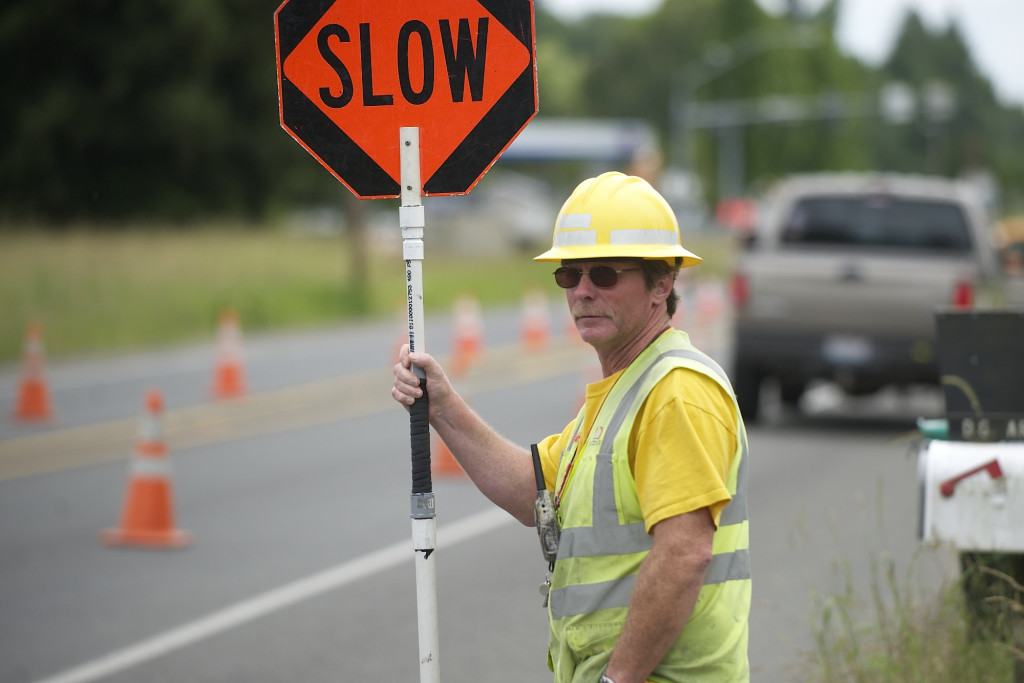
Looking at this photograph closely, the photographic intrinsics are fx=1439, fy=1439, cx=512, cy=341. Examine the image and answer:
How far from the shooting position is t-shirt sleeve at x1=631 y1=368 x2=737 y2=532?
2.78 m

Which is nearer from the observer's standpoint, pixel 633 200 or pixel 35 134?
pixel 633 200

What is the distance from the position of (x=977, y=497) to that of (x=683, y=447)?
6.87 ft

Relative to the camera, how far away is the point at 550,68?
121500 mm

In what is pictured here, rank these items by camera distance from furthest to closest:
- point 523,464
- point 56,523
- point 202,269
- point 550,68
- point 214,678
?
point 550,68, point 202,269, point 56,523, point 214,678, point 523,464

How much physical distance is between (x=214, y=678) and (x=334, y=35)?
329cm

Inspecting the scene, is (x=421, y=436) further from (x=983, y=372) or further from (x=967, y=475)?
(x=983, y=372)

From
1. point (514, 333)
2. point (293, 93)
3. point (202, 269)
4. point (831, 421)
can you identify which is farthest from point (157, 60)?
point (293, 93)

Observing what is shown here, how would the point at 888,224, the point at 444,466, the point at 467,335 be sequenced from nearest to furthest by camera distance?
the point at 444,466 → the point at 888,224 → the point at 467,335

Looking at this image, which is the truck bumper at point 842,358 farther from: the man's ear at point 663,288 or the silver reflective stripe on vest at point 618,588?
the silver reflective stripe on vest at point 618,588

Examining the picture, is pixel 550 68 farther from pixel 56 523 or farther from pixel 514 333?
pixel 56 523

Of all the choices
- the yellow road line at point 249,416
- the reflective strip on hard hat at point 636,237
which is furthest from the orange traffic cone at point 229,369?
the reflective strip on hard hat at point 636,237

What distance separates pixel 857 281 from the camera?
12.3 m

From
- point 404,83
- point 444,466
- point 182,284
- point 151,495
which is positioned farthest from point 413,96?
point 182,284

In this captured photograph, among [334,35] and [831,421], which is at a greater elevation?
[334,35]
